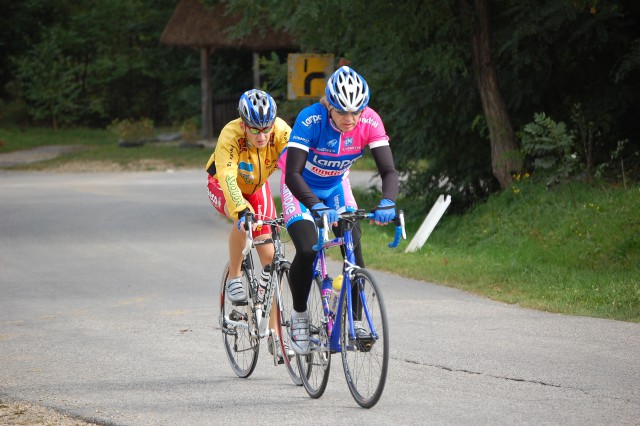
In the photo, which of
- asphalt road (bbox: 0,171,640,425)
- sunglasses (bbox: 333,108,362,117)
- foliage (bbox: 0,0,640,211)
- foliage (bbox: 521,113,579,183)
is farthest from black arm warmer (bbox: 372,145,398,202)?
foliage (bbox: 521,113,579,183)

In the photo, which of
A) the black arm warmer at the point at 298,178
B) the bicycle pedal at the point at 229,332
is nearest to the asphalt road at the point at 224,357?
the bicycle pedal at the point at 229,332

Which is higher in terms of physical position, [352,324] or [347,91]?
[347,91]

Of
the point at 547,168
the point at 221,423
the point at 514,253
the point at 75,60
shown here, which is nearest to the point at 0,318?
the point at 221,423

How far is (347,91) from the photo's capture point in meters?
7.23

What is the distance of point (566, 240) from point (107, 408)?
312 inches

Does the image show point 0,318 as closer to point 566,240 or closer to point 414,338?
point 414,338

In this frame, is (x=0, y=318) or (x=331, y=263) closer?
(x=0, y=318)

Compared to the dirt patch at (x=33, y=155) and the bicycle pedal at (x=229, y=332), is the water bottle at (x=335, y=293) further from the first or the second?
the dirt patch at (x=33, y=155)

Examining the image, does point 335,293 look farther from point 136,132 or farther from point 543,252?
point 136,132

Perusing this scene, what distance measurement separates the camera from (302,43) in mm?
19094

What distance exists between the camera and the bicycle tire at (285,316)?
7.90 metres

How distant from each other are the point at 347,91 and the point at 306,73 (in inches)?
502

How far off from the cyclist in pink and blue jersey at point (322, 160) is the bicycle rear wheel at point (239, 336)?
33.9 inches

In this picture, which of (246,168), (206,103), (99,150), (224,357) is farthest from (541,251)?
(206,103)
